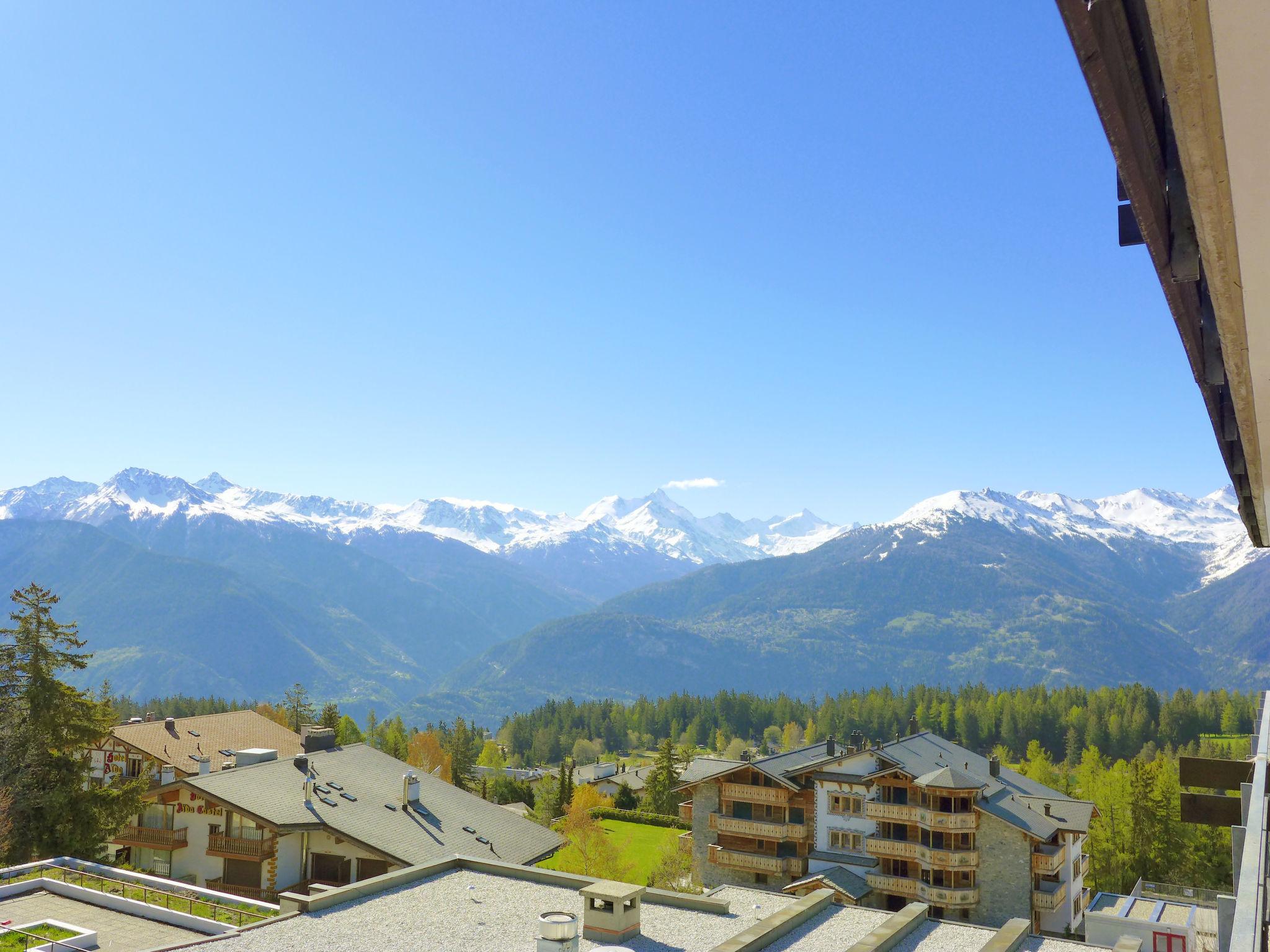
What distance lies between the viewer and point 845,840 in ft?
159

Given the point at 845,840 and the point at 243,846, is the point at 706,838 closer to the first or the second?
the point at 845,840

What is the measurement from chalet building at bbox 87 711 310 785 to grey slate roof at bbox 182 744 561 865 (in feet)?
15.4

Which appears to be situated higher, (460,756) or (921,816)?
(921,816)

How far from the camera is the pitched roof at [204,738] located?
145 ft

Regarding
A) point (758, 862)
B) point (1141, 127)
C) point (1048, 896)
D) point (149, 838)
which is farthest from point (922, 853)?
point (1141, 127)

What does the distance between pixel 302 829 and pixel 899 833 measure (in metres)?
29.8

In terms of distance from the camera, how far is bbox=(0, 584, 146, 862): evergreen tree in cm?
3478

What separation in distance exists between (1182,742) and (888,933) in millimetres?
137616

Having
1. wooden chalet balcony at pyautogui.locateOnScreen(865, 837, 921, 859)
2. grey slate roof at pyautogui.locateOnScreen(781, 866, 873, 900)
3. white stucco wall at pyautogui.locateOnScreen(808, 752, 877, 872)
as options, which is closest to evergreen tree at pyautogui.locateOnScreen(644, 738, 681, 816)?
white stucco wall at pyautogui.locateOnScreen(808, 752, 877, 872)

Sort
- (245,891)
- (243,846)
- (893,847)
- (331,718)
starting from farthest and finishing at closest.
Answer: (331,718), (893,847), (243,846), (245,891)

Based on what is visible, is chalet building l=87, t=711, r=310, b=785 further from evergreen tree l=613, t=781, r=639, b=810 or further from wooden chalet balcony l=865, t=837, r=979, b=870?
evergreen tree l=613, t=781, r=639, b=810

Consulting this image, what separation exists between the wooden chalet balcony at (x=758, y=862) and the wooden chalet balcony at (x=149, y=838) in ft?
90.6

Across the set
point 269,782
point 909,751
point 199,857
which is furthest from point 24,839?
point 909,751

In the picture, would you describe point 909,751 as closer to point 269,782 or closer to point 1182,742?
point 269,782
